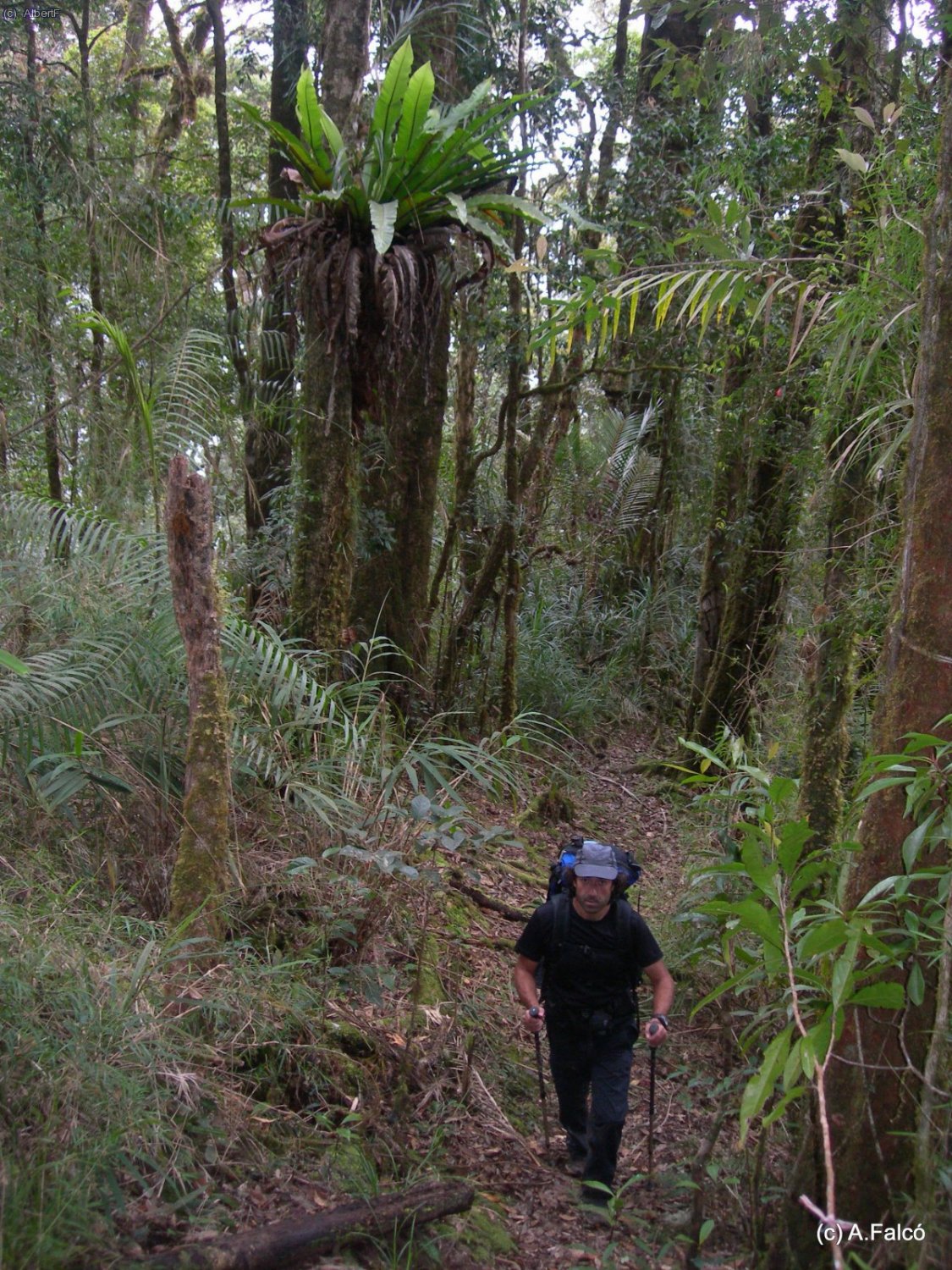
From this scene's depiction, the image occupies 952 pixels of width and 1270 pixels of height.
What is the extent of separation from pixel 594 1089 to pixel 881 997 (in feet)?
5.89

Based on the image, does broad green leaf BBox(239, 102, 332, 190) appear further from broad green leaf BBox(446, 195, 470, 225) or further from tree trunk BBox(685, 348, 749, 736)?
tree trunk BBox(685, 348, 749, 736)

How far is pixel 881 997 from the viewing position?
8.10 ft

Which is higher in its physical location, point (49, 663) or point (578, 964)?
point (49, 663)

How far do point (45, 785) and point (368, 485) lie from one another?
3715 mm

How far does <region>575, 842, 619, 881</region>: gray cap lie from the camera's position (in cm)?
393

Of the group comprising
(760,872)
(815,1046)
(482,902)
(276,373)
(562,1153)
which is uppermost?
(276,373)

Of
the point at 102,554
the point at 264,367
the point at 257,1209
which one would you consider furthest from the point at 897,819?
the point at 264,367

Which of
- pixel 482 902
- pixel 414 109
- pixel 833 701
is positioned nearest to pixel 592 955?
pixel 833 701

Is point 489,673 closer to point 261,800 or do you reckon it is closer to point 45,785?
point 261,800

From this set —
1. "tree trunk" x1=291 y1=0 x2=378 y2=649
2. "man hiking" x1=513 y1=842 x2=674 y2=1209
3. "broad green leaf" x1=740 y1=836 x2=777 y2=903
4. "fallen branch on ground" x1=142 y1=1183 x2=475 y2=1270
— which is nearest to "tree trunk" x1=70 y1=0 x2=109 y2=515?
"tree trunk" x1=291 y1=0 x2=378 y2=649

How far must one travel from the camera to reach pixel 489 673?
9.10m

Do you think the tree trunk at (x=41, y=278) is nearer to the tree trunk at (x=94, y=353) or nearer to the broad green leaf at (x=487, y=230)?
the tree trunk at (x=94, y=353)

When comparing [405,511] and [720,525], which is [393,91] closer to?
[405,511]

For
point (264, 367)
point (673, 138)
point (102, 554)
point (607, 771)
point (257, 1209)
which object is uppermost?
point (673, 138)
